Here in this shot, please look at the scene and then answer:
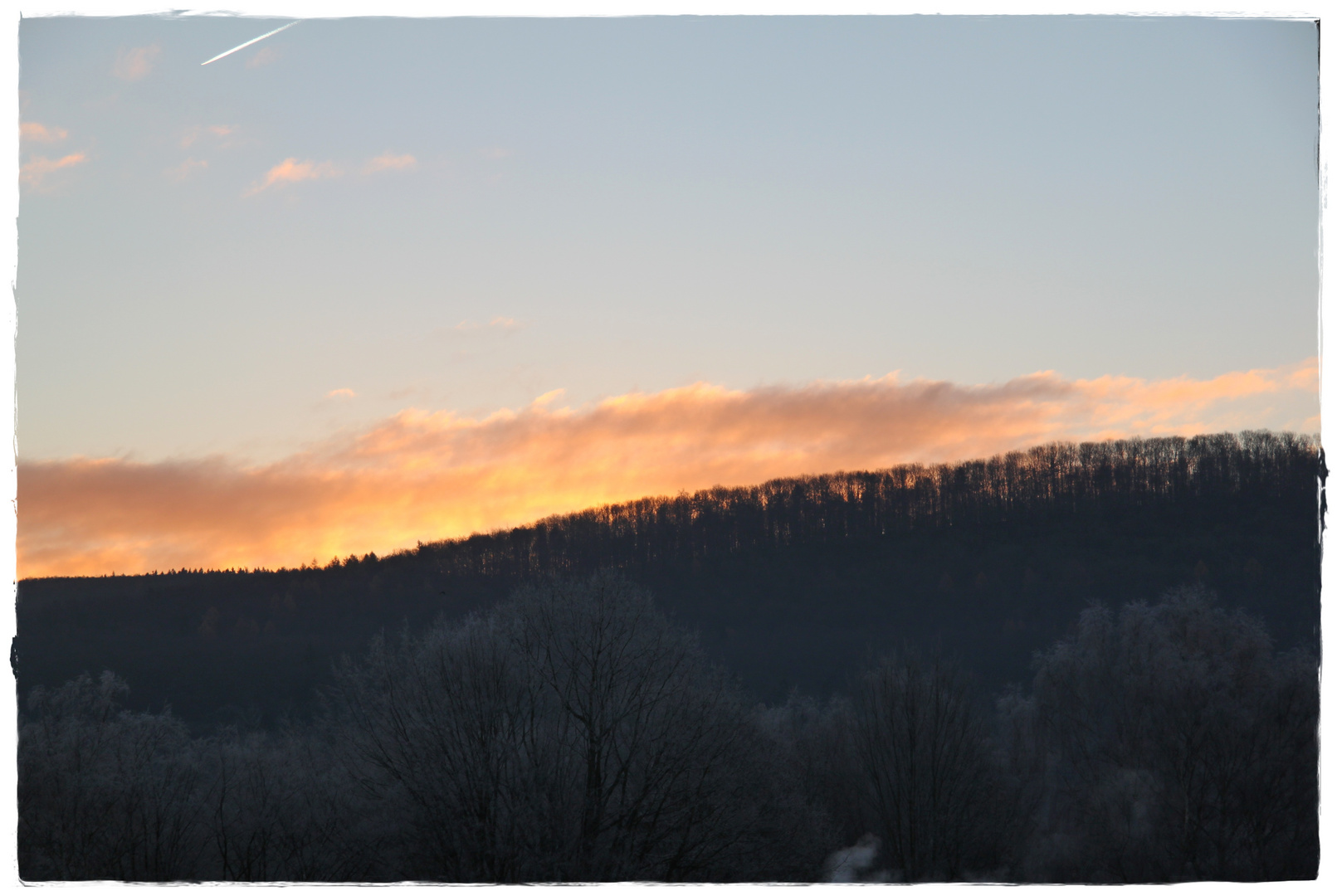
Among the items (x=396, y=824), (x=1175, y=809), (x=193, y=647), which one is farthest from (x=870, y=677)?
(x=193, y=647)

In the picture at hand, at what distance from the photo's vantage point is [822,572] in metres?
88.2

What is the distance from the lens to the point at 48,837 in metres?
29.1

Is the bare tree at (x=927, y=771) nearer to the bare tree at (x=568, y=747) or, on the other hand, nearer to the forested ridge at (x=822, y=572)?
the bare tree at (x=568, y=747)

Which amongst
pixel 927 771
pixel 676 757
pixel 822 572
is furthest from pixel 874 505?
pixel 676 757

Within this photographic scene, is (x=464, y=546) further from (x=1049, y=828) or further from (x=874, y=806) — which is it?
(x=1049, y=828)

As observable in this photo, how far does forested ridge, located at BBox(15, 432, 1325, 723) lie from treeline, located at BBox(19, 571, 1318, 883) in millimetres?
19492

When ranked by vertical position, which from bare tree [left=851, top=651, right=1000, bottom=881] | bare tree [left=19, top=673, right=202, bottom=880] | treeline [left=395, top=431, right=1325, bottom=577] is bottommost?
bare tree [left=851, top=651, right=1000, bottom=881]

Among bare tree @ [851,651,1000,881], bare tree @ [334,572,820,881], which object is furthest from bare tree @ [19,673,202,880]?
bare tree @ [851,651,1000,881]

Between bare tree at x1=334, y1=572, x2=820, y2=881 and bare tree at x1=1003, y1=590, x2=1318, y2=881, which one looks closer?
bare tree at x1=334, y1=572, x2=820, y2=881

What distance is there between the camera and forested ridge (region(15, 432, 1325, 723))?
65.2 meters

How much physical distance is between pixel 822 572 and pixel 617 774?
6041cm

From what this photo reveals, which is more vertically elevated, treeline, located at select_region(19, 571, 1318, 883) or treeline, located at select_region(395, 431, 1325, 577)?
treeline, located at select_region(395, 431, 1325, 577)

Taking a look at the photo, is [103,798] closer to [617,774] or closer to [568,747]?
[568,747]

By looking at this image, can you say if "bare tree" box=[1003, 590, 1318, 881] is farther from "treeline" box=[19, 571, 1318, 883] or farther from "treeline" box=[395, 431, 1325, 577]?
"treeline" box=[395, 431, 1325, 577]
